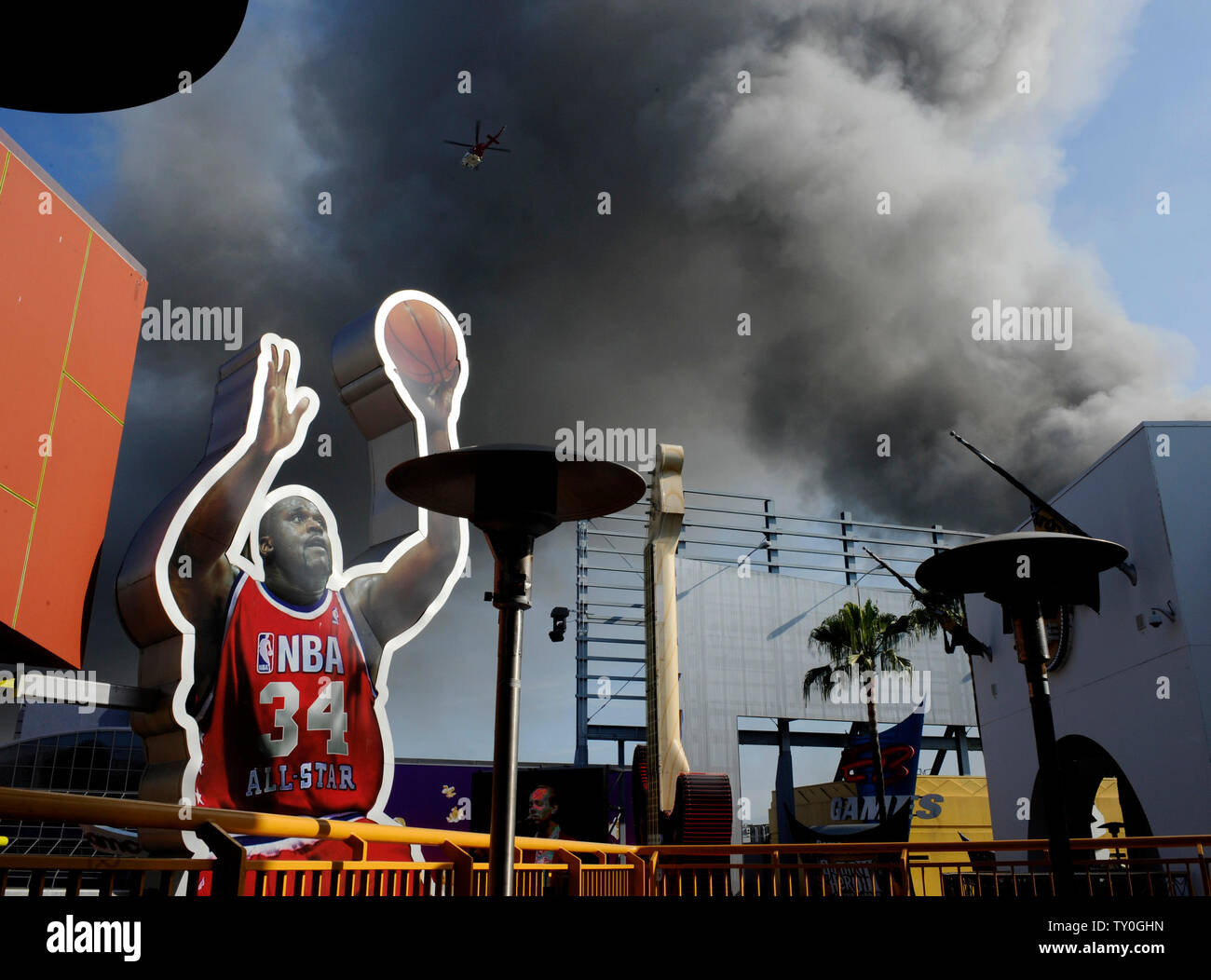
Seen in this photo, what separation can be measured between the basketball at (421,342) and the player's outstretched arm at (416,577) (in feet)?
1.74

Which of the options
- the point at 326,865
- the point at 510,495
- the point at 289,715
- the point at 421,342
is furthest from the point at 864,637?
the point at 326,865

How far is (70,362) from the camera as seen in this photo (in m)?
12.8

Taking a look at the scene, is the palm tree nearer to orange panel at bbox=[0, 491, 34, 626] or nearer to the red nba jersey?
the red nba jersey

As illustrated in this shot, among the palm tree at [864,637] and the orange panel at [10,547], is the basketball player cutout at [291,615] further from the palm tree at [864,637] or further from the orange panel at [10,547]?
the palm tree at [864,637]

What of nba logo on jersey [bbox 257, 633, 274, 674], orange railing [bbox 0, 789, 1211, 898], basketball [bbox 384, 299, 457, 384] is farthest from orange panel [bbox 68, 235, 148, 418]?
orange railing [bbox 0, 789, 1211, 898]

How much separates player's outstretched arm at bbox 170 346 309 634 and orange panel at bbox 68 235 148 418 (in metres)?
2.42

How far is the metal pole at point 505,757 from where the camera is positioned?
14.0 ft

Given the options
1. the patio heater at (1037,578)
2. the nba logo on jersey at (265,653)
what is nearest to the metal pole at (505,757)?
the patio heater at (1037,578)

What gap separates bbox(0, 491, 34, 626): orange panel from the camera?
439 inches

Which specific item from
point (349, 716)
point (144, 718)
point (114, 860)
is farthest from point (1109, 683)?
point (114, 860)

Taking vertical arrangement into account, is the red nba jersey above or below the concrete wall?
below

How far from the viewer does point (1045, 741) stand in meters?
5.89

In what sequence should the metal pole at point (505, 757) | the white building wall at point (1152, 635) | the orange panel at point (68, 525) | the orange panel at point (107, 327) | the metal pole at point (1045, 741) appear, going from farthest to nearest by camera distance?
the white building wall at point (1152, 635), the orange panel at point (107, 327), the orange panel at point (68, 525), the metal pole at point (1045, 741), the metal pole at point (505, 757)
